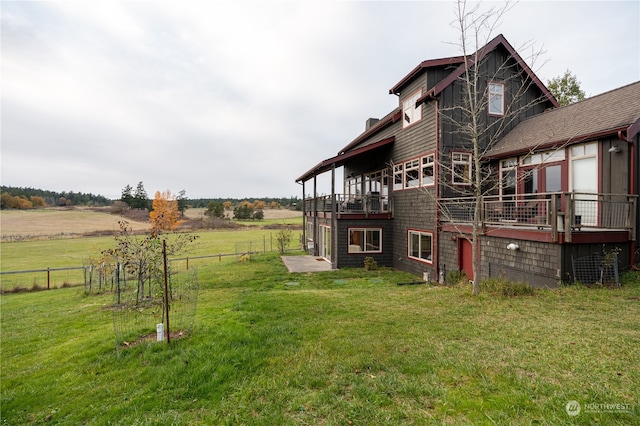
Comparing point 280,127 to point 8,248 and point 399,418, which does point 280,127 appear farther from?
point 8,248

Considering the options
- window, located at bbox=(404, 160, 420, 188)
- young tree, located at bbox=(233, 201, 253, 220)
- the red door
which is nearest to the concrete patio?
window, located at bbox=(404, 160, 420, 188)

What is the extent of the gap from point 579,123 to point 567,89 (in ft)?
62.2

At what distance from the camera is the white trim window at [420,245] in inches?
498

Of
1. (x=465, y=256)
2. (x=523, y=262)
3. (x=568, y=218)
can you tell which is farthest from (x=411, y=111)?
(x=568, y=218)

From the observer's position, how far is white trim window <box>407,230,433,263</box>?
12641mm

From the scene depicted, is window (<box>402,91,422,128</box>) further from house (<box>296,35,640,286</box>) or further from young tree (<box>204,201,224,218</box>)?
young tree (<box>204,201,224,218</box>)

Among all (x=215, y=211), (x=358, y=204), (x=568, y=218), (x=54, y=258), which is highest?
(x=358, y=204)

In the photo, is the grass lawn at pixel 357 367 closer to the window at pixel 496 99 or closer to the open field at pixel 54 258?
the window at pixel 496 99

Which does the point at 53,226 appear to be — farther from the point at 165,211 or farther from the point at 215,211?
the point at 215,211

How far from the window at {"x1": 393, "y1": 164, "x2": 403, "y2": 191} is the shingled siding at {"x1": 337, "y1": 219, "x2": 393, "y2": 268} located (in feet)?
6.02

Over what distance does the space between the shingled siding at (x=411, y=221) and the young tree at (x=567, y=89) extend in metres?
18.4

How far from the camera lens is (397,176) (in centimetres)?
1512

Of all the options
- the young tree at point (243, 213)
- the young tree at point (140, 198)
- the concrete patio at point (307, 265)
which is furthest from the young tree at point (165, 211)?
the concrete patio at point (307, 265)

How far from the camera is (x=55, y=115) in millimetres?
20734
